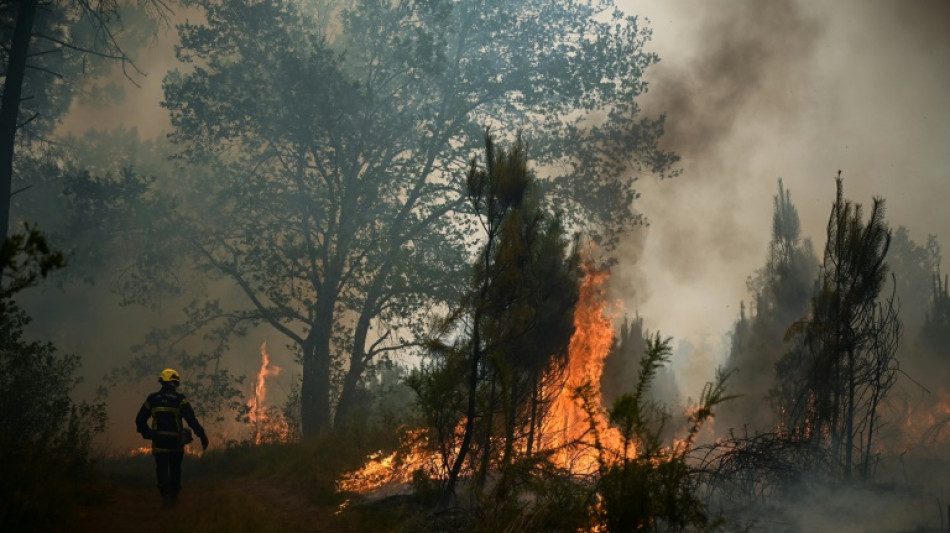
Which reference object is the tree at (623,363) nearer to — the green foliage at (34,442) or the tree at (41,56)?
the green foliage at (34,442)

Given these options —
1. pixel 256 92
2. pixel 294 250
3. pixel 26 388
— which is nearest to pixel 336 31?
pixel 256 92

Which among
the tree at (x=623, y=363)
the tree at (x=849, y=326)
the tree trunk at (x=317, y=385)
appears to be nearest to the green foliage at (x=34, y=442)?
the tree trunk at (x=317, y=385)

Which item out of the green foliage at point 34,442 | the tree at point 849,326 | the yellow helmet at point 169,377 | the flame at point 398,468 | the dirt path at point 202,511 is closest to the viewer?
the green foliage at point 34,442

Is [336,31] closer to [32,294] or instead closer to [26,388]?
[26,388]

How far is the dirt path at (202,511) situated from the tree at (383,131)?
7.47 m

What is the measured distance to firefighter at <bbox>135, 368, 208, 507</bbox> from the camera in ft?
34.4

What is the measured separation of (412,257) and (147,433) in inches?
419

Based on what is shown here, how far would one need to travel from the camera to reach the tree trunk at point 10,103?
13.3m

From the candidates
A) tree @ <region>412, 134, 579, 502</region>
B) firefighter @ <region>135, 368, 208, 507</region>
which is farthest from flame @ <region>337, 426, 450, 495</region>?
firefighter @ <region>135, 368, 208, 507</region>

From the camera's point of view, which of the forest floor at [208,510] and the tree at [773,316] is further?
the tree at [773,316]

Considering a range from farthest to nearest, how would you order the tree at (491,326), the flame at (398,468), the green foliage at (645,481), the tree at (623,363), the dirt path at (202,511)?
1. the tree at (623,363)
2. the flame at (398,468)
3. the tree at (491,326)
4. the dirt path at (202,511)
5. the green foliage at (645,481)

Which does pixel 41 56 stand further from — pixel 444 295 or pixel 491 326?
pixel 491 326

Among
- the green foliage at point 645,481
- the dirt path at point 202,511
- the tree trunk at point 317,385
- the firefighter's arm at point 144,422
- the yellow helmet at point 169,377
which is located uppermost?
Result: the tree trunk at point 317,385

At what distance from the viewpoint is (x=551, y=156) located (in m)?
21.0
